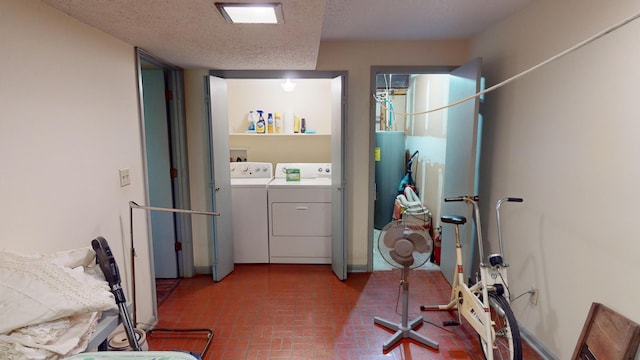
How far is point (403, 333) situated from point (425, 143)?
2782 millimetres

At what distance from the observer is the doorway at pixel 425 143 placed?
2941mm

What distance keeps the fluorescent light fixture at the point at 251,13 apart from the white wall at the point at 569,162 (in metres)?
1.62

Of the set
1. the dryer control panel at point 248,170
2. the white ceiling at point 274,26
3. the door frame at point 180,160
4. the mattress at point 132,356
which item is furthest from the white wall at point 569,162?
the door frame at point 180,160

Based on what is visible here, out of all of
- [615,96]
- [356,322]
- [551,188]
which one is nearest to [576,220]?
[551,188]

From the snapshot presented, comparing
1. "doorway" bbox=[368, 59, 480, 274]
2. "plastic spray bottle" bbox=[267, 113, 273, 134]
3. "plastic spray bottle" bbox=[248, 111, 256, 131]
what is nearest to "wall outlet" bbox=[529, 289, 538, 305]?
"doorway" bbox=[368, 59, 480, 274]

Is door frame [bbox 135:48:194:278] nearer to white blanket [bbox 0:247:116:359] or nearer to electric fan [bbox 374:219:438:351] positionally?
electric fan [bbox 374:219:438:351]

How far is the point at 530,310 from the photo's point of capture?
7.80ft

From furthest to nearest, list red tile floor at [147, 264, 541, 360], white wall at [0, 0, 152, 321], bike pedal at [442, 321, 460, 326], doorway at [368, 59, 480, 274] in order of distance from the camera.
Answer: doorway at [368, 59, 480, 274] < bike pedal at [442, 321, 460, 326] < red tile floor at [147, 264, 541, 360] < white wall at [0, 0, 152, 321]

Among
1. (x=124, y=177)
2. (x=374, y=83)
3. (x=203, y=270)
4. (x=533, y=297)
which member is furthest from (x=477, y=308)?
(x=203, y=270)

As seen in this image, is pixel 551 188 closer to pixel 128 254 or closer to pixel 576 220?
pixel 576 220

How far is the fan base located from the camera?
2.42m

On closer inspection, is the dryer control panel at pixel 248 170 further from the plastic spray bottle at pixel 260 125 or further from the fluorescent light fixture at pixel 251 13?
the fluorescent light fixture at pixel 251 13

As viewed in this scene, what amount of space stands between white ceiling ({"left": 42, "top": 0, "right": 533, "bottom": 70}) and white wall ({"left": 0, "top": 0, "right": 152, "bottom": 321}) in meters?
0.17

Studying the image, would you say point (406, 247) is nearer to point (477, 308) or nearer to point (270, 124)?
point (477, 308)
